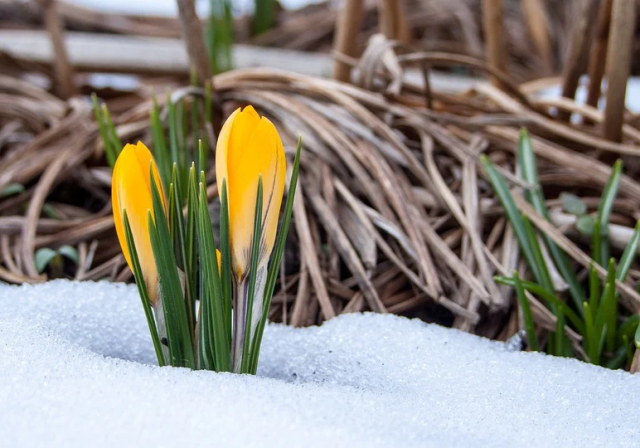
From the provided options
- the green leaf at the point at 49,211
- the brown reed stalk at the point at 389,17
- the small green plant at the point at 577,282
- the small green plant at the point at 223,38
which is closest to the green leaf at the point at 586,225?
the small green plant at the point at 577,282

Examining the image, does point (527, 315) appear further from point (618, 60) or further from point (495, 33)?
point (495, 33)

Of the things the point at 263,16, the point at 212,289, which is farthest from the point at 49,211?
the point at 263,16

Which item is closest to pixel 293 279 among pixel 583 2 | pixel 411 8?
pixel 583 2

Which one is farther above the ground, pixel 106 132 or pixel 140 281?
pixel 106 132

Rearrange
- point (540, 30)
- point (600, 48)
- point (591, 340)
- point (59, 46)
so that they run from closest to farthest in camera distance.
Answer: point (591, 340), point (600, 48), point (59, 46), point (540, 30)

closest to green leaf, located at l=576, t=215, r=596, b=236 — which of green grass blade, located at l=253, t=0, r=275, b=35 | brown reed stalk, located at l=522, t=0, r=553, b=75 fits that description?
brown reed stalk, located at l=522, t=0, r=553, b=75

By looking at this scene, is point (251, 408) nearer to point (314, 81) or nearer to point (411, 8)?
point (314, 81)
